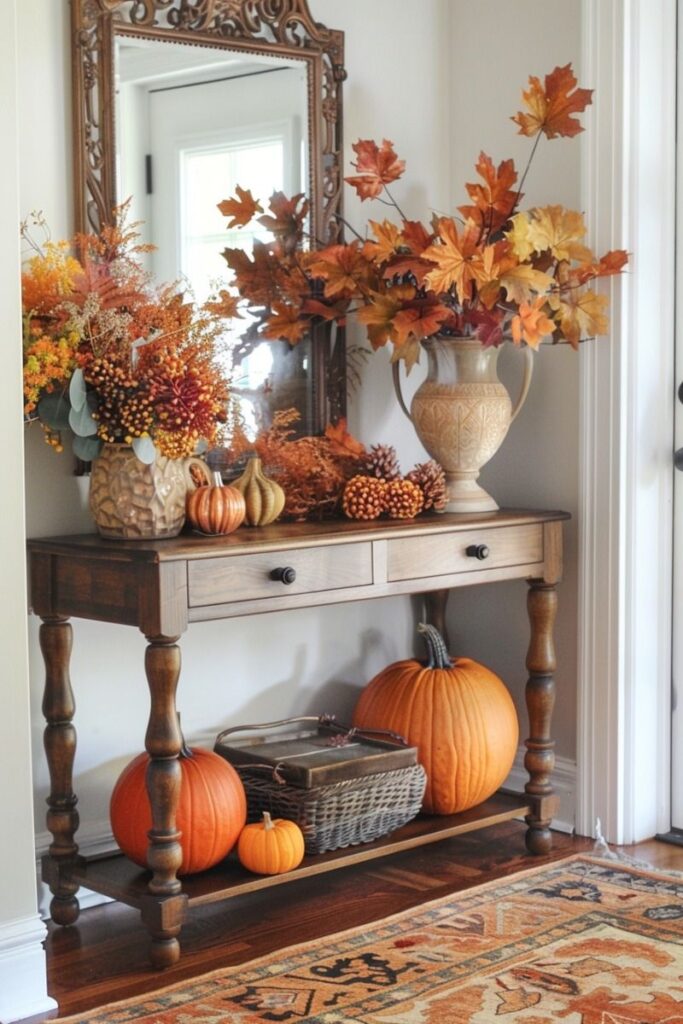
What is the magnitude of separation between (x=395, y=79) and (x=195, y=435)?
1309 mm

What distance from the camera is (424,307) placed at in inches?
117

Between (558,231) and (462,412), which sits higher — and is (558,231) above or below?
above

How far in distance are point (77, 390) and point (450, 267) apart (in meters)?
0.84

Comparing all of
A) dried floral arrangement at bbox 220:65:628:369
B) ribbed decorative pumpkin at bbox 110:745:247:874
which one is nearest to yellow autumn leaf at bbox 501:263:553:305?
dried floral arrangement at bbox 220:65:628:369

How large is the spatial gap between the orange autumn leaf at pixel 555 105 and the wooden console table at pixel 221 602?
2.87 feet

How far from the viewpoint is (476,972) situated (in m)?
2.44

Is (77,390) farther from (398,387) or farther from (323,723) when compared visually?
(323,723)

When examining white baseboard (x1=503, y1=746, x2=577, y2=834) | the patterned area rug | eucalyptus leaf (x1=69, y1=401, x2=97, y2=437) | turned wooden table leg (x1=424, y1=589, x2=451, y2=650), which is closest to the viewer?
the patterned area rug

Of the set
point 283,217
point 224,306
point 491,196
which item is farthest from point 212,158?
point 491,196

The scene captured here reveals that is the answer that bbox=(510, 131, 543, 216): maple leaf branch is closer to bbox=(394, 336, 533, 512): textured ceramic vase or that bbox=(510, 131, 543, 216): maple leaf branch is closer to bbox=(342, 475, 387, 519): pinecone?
bbox=(394, 336, 533, 512): textured ceramic vase

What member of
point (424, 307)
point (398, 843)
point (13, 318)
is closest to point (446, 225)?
point (424, 307)

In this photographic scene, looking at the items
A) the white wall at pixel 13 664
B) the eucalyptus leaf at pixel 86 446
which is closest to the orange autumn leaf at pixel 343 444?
the eucalyptus leaf at pixel 86 446

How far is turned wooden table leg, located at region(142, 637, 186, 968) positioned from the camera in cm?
245

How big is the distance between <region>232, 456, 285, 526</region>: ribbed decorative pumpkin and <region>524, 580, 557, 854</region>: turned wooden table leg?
69 cm
